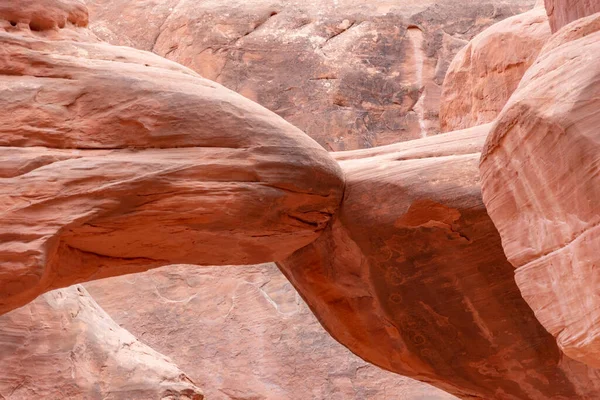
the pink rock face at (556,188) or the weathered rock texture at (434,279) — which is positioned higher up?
the pink rock face at (556,188)

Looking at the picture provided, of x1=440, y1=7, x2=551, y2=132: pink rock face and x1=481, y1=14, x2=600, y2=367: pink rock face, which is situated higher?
x1=481, y1=14, x2=600, y2=367: pink rock face

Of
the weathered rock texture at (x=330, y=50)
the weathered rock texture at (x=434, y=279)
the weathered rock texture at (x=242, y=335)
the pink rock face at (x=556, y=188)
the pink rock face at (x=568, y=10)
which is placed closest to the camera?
the pink rock face at (x=556, y=188)

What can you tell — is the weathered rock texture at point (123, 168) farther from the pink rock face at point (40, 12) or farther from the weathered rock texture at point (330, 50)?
the weathered rock texture at point (330, 50)

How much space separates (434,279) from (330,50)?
6417 millimetres

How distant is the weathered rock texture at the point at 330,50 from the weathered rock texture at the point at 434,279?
505cm

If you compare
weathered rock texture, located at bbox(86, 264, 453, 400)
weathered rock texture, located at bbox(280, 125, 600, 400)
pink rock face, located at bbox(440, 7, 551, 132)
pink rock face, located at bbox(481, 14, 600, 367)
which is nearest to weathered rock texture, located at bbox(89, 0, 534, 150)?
weathered rock texture, located at bbox(86, 264, 453, 400)

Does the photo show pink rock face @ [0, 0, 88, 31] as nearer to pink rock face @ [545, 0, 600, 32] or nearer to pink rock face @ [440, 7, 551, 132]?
pink rock face @ [545, 0, 600, 32]

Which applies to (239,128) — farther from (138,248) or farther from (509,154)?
(509,154)

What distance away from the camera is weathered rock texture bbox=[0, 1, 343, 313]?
5340 mm

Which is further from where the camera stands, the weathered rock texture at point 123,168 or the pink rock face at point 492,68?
the pink rock face at point 492,68

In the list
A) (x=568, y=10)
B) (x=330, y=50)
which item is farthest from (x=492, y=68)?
(x=330, y=50)

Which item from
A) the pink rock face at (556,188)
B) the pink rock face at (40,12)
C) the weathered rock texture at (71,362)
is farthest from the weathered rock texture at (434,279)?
the pink rock face at (40,12)

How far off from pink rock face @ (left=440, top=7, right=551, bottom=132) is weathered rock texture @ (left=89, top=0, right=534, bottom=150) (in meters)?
2.24

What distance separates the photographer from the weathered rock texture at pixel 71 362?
24.5 feet
